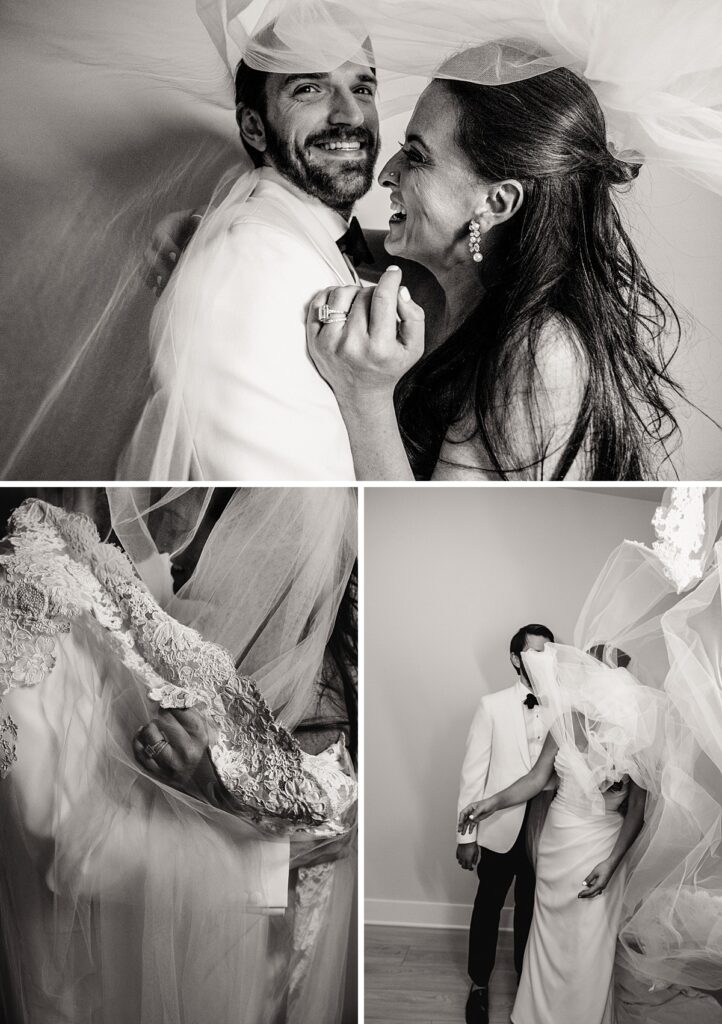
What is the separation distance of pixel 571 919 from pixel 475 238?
153 centimetres

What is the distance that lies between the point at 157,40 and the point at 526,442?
1278 mm

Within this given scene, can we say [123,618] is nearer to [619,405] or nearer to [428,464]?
[428,464]

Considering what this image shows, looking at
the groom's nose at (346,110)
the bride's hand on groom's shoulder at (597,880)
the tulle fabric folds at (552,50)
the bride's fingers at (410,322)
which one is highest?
the tulle fabric folds at (552,50)

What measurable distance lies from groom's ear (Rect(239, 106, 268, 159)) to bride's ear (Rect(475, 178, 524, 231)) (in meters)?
0.53

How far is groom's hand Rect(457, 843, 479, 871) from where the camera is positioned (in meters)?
2.11

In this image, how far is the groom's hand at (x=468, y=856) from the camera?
2.11 m

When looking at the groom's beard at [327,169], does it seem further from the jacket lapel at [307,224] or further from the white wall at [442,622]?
the white wall at [442,622]

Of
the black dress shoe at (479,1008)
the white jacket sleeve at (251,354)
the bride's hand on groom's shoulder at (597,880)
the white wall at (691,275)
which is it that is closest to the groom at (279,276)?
the white jacket sleeve at (251,354)

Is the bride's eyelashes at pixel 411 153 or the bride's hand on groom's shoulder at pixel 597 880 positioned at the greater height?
the bride's eyelashes at pixel 411 153

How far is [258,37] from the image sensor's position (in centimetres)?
212

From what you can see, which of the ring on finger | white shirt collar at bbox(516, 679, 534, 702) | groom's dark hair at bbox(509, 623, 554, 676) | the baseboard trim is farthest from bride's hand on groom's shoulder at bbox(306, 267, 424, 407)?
the baseboard trim

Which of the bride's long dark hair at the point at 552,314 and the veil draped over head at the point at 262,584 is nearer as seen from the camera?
the bride's long dark hair at the point at 552,314

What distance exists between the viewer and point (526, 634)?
2.13 m

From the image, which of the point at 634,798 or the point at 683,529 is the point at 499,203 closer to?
the point at 683,529
